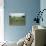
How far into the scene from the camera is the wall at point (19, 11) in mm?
4887

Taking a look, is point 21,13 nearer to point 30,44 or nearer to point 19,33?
point 19,33

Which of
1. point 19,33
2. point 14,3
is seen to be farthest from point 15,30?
point 14,3

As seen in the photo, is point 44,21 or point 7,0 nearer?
point 44,21

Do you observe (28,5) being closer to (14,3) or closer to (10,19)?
(14,3)

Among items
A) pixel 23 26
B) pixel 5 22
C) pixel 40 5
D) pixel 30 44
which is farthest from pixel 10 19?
pixel 30 44

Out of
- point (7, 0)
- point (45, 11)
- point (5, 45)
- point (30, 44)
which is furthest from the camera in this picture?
point (7, 0)

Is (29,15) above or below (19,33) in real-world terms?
above

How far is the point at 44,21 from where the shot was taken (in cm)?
428

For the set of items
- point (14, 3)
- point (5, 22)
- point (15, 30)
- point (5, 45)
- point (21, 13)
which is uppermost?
point (14, 3)

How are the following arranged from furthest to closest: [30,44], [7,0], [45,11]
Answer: [7,0] < [45,11] < [30,44]

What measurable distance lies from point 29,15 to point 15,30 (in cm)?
77

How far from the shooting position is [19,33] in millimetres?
4961

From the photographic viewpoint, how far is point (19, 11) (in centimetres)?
491

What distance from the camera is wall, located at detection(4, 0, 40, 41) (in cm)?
489
